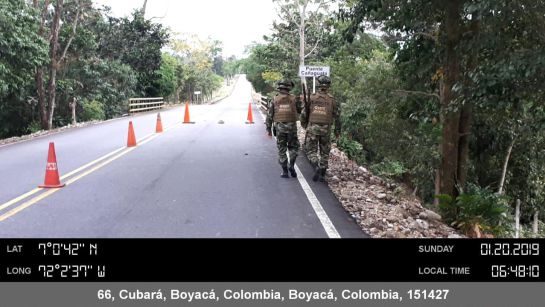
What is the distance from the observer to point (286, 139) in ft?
29.5

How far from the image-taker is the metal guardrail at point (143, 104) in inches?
1437

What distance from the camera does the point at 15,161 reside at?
1143 centimetres

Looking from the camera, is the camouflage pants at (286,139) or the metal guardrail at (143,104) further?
the metal guardrail at (143,104)

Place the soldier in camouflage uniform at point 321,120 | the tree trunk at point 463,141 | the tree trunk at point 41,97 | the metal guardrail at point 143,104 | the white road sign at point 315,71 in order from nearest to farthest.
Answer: the soldier in camouflage uniform at point 321,120 → the tree trunk at point 463,141 → the white road sign at point 315,71 → the tree trunk at point 41,97 → the metal guardrail at point 143,104

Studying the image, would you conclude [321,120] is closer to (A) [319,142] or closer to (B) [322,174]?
(A) [319,142]

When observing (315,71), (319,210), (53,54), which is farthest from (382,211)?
(53,54)

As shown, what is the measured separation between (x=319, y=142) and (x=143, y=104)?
32.3 metres

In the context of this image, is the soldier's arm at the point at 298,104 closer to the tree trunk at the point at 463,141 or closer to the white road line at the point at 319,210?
the white road line at the point at 319,210

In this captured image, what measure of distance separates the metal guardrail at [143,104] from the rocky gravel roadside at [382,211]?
1140 inches

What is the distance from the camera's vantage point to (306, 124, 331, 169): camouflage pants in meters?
8.67

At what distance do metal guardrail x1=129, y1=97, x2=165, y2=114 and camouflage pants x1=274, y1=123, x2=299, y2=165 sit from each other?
28.6m

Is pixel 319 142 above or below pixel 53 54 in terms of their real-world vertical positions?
below

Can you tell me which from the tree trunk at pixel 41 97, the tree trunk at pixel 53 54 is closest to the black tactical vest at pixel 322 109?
the tree trunk at pixel 53 54

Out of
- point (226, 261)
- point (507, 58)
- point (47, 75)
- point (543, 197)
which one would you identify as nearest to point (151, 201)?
point (226, 261)
